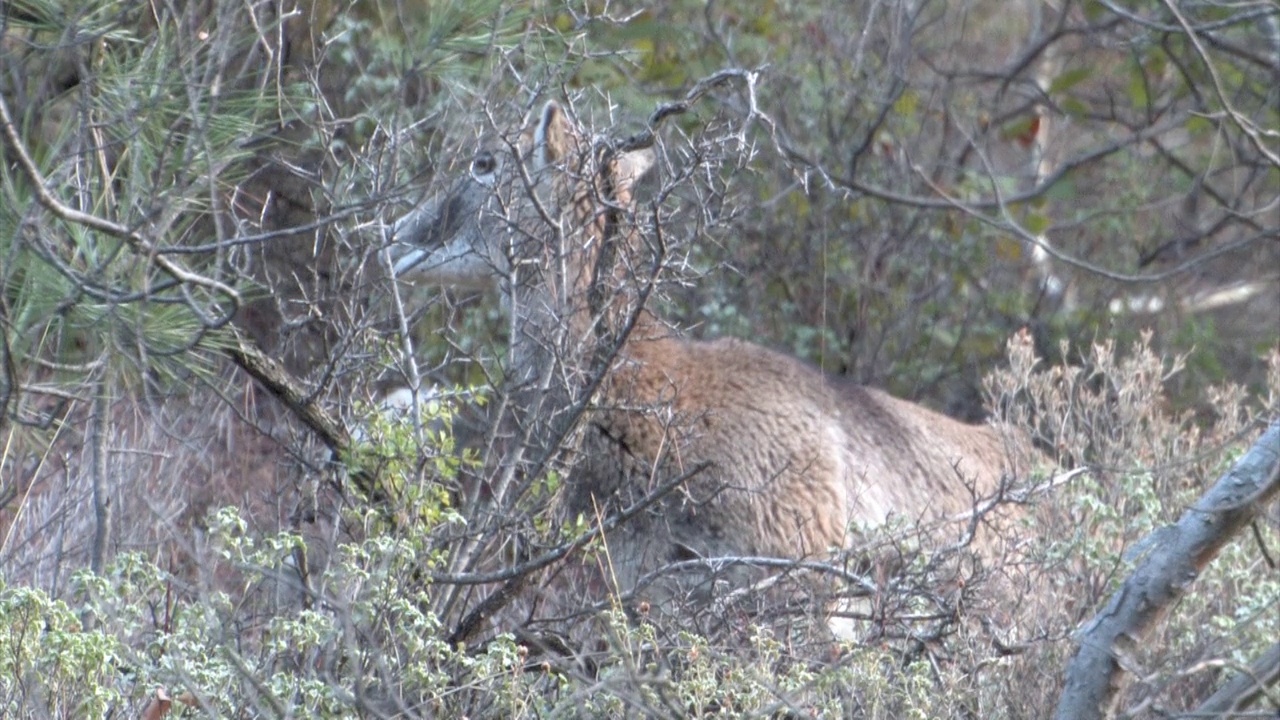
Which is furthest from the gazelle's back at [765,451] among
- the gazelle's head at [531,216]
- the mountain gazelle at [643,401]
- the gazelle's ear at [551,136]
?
the gazelle's ear at [551,136]

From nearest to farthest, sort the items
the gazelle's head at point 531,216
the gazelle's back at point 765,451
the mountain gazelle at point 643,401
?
the gazelle's head at point 531,216, the mountain gazelle at point 643,401, the gazelle's back at point 765,451

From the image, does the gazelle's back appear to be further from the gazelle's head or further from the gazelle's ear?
the gazelle's ear

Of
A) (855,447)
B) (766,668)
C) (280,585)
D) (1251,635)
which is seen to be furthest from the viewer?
(855,447)

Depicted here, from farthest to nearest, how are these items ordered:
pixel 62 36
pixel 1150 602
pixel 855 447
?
pixel 855 447, pixel 62 36, pixel 1150 602

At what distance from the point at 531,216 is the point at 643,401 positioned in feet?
3.36

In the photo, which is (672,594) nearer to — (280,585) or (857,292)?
(280,585)

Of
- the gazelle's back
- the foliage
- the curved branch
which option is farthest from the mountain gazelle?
the curved branch

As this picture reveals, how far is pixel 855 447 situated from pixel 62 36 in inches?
132

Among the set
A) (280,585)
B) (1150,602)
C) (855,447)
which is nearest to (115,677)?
(280,585)

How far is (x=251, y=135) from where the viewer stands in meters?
4.71

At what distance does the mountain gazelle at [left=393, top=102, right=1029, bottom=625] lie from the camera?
5.16 meters

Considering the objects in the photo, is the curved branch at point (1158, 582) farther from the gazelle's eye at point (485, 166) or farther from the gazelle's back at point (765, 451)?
the gazelle's eye at point (485, 166)

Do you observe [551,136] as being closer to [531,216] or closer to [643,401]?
[531,216]

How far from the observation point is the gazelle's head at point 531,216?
5.04m
